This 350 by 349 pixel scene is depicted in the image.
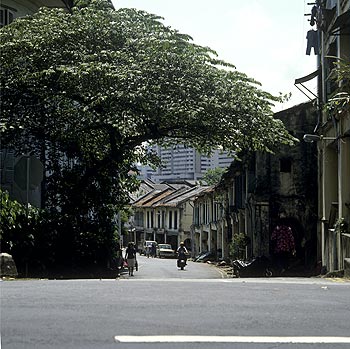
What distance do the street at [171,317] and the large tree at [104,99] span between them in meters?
12.5

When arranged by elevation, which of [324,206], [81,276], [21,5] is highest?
[21,5]

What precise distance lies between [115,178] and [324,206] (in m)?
7.46

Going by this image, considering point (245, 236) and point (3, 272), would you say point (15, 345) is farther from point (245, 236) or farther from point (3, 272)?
point (245, 236)

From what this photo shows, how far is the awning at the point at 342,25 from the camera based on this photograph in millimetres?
19972

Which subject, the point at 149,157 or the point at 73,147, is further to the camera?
the point at 149,157

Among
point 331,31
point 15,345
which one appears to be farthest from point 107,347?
point 331,31

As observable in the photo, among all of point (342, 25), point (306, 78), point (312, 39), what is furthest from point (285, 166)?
point (342, 25)

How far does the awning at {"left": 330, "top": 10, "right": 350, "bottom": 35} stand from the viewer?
20.0 meters

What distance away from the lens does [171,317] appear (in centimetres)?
757

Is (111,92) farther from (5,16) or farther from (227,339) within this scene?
(227,339)

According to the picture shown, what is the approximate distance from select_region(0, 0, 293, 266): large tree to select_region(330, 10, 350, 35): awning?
13.5 feet

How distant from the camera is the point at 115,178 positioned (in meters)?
25.0

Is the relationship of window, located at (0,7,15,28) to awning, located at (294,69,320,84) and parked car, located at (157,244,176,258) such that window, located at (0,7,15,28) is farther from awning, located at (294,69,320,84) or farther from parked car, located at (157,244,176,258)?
parked car, located at (157,244,176,258)

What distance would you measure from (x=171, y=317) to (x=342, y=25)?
49.7 feet
